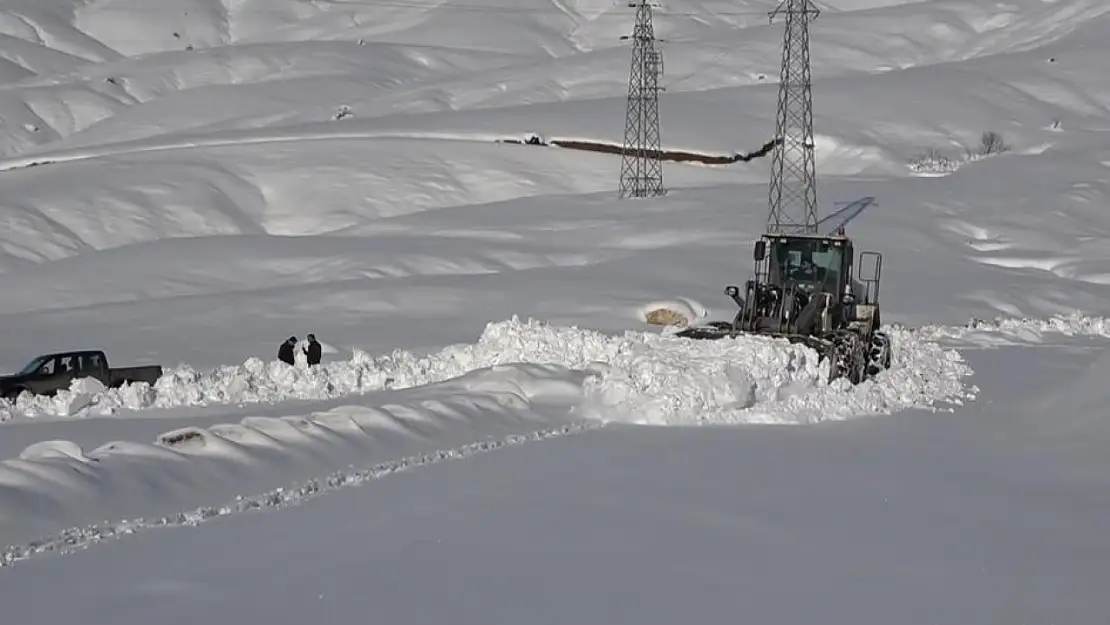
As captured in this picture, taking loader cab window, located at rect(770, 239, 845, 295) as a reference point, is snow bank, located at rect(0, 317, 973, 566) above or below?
below

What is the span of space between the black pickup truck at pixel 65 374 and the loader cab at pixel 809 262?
8557 millimetres

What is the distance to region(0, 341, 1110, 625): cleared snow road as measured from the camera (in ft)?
26.5

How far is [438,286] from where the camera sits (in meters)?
27.4

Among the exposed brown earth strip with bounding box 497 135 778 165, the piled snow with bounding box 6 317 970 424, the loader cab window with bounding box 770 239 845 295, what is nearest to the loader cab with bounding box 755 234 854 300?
the loader cab window with bounding box 770 239 845 295

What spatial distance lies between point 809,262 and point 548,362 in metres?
3.84

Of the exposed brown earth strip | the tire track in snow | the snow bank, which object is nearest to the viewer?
the tire track in snow

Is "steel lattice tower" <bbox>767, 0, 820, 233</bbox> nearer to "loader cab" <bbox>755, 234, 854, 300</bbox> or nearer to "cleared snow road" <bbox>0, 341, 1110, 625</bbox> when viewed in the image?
"loader cab" <bbox>755, 234, 854, 300</bbox>

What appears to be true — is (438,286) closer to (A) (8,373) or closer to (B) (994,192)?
(A) (8,373)

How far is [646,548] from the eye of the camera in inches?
372

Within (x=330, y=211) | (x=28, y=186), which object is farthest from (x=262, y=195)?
(x=28, y=186)

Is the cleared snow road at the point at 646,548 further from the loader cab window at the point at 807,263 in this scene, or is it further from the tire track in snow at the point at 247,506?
the loader cab window at the point at 807,263

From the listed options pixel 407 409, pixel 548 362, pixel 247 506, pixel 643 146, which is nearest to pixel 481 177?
pixel 643 146

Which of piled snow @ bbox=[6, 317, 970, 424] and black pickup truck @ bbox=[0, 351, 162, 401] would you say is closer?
piled snow @ bbox=[6, 317, 970, 424]

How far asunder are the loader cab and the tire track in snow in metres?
6.09
